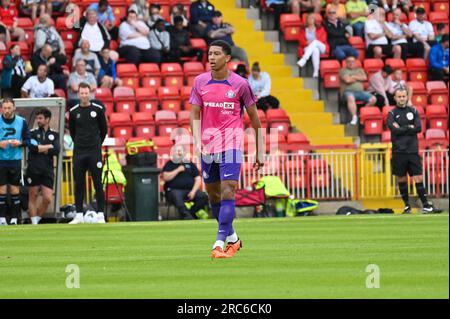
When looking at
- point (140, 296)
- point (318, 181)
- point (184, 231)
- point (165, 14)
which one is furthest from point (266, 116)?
point (140, 296)

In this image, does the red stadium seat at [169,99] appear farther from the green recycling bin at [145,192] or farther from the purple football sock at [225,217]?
the purple football sock at [225,217]

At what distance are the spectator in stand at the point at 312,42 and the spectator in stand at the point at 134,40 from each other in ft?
12.2

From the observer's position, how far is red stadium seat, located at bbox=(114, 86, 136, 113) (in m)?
28.5

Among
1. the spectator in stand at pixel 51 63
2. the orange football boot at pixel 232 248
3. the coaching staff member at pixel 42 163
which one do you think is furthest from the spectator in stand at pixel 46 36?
the orange football boot at pixel 232 248

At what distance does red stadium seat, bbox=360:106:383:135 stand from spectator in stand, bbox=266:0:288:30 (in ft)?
12.8

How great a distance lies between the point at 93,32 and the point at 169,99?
2.20m

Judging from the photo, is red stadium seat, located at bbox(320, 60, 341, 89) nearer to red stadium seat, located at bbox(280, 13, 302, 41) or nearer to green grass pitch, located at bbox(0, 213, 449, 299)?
red stadium seat, located at bbox(280, 13, 302, 41)

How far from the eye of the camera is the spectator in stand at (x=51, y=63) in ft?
90.9

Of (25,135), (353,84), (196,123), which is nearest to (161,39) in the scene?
(353,84)

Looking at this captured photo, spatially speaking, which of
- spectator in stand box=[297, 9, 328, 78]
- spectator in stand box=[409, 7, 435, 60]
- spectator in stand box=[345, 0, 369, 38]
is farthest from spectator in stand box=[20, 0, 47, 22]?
spectator in stand box=[409, 7, 435, 60]

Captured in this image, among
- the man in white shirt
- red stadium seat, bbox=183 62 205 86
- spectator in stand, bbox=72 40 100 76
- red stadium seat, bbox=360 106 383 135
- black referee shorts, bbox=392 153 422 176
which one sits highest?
spectator in stand, bbox=72 40 100 76

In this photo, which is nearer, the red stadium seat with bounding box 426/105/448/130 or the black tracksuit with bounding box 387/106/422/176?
the black tracksuit with bounding box 387/106/422/176

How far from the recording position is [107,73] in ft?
94.7

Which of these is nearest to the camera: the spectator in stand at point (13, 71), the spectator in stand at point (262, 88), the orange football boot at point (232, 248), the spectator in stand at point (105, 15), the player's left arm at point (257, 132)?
the orange football boot at point (232, 248)
